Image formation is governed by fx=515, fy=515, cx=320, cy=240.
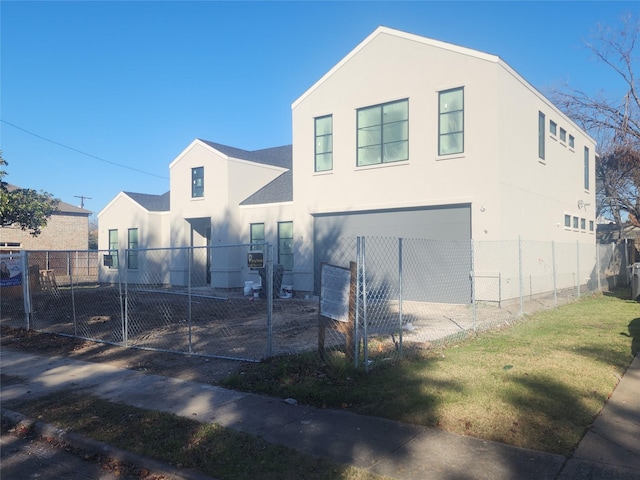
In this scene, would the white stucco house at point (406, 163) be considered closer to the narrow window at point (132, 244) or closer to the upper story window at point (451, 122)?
the upper story window at point (451, 122)

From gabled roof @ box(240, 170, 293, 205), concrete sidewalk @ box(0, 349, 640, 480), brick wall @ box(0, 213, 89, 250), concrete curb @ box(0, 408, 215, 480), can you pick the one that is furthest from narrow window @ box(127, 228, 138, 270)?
concrete curb @ box(0, 408, 215, 480)

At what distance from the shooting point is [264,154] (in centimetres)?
2714

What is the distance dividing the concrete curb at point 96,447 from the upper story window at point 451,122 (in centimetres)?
1313

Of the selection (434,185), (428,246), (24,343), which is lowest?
(24,343)

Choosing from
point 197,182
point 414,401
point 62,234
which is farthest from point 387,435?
point 62,234

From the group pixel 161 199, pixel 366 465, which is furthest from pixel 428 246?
pixel 161 199

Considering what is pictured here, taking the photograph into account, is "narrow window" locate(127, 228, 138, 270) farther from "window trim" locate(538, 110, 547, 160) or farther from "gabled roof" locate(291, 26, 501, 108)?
"window trim" locate(538, 110, 547, 160)

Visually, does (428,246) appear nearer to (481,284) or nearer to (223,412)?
(481,284)

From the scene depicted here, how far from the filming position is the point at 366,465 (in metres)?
4.40

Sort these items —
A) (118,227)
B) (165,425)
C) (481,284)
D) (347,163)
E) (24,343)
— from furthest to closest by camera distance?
(118,227) → (347,163) → (481,284) → (24,343) → (165,425)

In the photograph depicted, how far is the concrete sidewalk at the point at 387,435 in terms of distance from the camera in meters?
4.25

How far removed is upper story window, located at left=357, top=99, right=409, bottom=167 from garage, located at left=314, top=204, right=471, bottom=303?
6.04 ft

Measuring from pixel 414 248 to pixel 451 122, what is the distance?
403cm

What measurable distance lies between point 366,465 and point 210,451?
4.92ft
